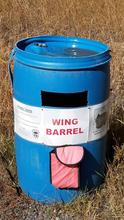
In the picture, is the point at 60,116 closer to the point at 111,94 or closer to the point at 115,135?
the point at 115,135

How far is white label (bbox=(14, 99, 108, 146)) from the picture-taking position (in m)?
2.71

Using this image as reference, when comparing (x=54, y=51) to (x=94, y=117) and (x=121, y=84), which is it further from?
(x=121, y=84)

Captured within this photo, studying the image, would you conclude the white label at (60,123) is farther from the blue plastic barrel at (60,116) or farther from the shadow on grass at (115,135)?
the shadow on grass at (115,135)

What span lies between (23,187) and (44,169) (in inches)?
11.3

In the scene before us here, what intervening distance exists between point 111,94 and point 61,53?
1378mm

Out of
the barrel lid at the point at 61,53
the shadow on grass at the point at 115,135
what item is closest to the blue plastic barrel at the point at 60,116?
the barrel lid at the point at 61,53

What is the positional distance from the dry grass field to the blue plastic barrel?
0.10 meters

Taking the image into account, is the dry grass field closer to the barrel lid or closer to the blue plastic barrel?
the blue plastic barrel

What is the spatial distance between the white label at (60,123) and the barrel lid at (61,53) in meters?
0.27

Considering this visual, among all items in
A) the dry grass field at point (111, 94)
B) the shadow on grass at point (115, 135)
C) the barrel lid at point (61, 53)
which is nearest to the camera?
the barrel lid at point (61, 53)

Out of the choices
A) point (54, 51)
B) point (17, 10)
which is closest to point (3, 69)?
point (54, 51)

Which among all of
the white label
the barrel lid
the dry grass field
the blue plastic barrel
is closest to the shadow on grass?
the dry grass field

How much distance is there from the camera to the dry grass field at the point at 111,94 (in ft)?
9.68

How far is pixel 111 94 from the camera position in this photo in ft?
13.8
